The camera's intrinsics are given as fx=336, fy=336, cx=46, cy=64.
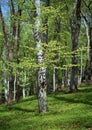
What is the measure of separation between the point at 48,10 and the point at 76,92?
10.8 m

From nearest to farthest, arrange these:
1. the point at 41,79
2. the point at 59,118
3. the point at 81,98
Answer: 1. the point at 59,118
2. the point at 41,79
3. the point at 81,98

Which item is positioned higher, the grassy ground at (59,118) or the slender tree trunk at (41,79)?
the slender tree trunk at (41,79)

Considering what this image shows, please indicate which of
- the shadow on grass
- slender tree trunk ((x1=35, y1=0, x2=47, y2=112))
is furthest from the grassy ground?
slender tree trunk ((x1=35, y1=0, x2=47, y2=112))

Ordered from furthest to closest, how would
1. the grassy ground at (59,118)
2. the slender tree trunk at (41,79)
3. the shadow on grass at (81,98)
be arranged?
the shadow on grass at (81,98) < the slender tree trunk at (41,79) < the grassy ground at (59,118)

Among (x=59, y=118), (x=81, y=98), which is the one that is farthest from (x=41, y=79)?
(x=81, y=98)

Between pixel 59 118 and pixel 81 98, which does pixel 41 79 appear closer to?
pixel 59 118

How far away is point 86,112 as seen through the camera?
71.9 feet

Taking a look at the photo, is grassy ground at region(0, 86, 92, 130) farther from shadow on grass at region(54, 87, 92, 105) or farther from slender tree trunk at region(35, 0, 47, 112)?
slender tree trunk at region(35, 0, 47, 112)

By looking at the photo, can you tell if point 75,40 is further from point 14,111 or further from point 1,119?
point 1,119

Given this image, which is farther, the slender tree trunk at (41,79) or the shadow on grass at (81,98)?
the shadow on grass at (81,98)

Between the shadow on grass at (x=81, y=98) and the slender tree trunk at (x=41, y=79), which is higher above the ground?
the slender tree trunk at (x=41, y=79)

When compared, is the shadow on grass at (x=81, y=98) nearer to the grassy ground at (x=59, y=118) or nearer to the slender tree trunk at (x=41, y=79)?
the grassy ground at (x=59, y=118)

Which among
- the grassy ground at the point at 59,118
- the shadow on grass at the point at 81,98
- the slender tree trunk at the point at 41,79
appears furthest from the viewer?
the shadow on grass at the point at 81,98

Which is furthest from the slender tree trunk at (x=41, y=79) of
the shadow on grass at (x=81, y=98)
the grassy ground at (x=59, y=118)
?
the shadow on grass at (x=81, y=98)
